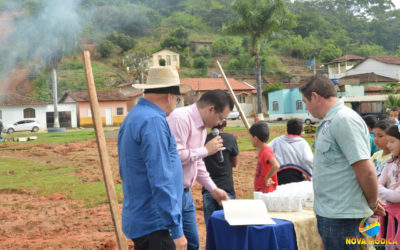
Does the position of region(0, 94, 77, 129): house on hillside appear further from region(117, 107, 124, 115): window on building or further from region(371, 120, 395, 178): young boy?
region(371, 120, 395, 178): young boy

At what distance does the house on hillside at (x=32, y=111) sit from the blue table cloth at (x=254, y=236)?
42.7 meters

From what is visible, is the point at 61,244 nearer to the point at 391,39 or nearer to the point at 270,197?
the point at 270,197

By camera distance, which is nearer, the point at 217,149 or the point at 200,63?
the point at 217,149

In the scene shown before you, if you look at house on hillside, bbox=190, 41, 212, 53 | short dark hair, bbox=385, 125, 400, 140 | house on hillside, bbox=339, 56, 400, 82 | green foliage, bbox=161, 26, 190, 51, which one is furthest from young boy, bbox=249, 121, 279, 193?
house on hillside, bbox=190, 41, 212, 53

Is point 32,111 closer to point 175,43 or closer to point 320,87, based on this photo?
point 320,87

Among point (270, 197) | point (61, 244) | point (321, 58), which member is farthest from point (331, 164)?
point (321, 58)

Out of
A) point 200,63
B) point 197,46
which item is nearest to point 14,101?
point 200,63

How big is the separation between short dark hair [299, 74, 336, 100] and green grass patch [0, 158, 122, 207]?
692 centimetres

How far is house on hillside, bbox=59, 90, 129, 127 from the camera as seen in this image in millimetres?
44750

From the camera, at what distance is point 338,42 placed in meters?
95.6

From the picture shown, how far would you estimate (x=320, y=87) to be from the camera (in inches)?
119

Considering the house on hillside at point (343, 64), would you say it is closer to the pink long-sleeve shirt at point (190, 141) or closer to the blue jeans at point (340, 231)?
the pink long-sleeve shirt at point (190, 141)

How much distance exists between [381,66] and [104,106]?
120ft

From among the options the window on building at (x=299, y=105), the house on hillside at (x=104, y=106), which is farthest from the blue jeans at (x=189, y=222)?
the house on hillside at (x=104, y=106)
